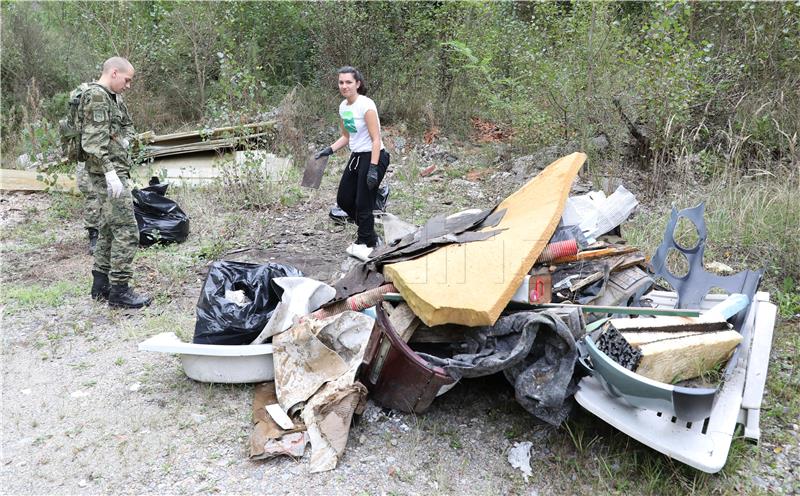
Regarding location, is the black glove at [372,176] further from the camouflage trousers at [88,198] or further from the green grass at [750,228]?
the camouflage trousers at [88,198]

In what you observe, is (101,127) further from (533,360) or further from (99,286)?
(533,360)

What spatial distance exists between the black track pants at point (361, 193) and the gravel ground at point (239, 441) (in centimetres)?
162

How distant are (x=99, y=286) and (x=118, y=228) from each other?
51 centimetres

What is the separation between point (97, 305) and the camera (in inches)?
171

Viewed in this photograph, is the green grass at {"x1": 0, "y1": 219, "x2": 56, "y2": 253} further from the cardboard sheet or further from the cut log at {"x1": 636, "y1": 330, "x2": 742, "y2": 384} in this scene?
the cut log at {"x1": 636, "y1": 330, "x2": 742, "y2": 384}

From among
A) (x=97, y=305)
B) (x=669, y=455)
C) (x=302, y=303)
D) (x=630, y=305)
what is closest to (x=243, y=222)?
(x=97, y=305)

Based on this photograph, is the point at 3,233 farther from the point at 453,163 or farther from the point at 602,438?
the point at 602,438

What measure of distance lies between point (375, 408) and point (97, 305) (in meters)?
2.53

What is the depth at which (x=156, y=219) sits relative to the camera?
5.51 metres

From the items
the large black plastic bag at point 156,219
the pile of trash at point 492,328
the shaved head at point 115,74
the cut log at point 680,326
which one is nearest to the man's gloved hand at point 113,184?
the shaved head at point 115,74

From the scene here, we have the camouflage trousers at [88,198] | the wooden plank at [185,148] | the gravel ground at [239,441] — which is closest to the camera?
the gravel ground at [239,441]

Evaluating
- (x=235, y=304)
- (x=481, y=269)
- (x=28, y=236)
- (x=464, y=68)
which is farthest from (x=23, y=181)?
(x=481, y=269)

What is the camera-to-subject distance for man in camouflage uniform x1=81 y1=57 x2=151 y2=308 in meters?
4.00

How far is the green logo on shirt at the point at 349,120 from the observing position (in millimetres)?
4676
